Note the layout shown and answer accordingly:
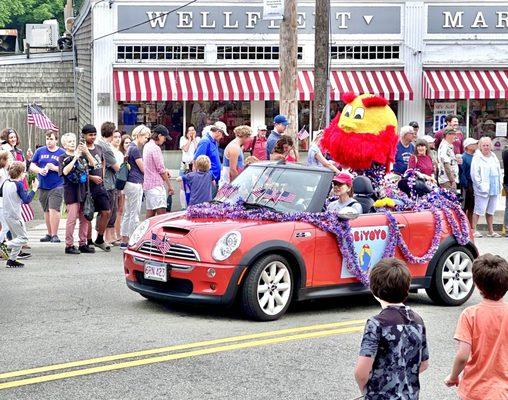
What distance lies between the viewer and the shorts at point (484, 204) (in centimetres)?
1747

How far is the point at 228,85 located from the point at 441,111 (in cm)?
563

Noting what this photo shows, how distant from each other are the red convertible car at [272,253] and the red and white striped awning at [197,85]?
14970 millimetres

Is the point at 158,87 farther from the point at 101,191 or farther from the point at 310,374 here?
the point at 310,374

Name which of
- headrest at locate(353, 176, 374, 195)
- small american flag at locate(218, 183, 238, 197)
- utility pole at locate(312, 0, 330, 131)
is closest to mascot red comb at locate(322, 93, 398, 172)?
headrest at locate(353, 176, 374, 195)

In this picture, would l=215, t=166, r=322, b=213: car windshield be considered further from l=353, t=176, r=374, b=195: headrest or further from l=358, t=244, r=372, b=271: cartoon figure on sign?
l=358, t=244, r=372, b=271: cartoon figure on sign

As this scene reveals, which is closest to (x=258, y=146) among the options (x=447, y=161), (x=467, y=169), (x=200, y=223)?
(x=447, y=161)

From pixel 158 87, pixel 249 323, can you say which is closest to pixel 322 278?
pixel 249 323

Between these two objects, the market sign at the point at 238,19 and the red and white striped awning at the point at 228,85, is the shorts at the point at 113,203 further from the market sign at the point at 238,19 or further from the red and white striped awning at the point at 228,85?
the market sign at the point at 238,19

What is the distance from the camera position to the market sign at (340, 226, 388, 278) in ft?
33.0

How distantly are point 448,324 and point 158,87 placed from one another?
55.2 ft

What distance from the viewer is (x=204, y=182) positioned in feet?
46.4

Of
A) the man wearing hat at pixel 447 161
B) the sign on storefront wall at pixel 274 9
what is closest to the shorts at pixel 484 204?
the man wearing hat at pixel 447 161

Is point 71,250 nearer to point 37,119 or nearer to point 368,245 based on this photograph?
point 368,245

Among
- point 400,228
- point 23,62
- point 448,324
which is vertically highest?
point 23,62
